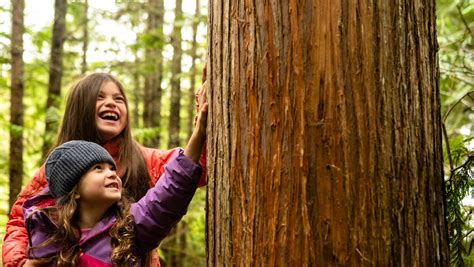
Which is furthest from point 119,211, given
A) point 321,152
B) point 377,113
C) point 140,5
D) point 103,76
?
point 140,5

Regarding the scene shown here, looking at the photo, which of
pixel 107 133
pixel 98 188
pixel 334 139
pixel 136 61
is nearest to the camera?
pixel 334 139

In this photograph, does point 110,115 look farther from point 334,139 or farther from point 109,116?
point 334,139

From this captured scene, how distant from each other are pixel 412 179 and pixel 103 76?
7.52ft

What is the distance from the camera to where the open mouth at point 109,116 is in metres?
3.17

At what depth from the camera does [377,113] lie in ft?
5.35

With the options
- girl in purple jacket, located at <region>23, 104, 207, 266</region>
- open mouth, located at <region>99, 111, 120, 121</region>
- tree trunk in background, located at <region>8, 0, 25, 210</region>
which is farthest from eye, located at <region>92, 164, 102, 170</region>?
tree trunk in background, located at <region>8, 0, 25, 210</region>

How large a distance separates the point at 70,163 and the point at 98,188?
0.22 meters

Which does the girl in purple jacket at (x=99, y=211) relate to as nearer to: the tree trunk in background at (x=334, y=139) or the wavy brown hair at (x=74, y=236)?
the wavy brown hair at (x=74, y=236)

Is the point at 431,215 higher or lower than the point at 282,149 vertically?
lower

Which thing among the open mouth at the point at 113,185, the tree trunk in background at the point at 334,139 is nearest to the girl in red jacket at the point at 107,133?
the open mouth at the point at 113,185

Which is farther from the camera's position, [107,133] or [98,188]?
[107,133]

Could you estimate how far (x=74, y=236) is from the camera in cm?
248

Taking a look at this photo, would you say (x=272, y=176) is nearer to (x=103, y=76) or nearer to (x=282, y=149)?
(x=282, y=149)

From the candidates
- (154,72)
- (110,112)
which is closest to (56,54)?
(154,72)
